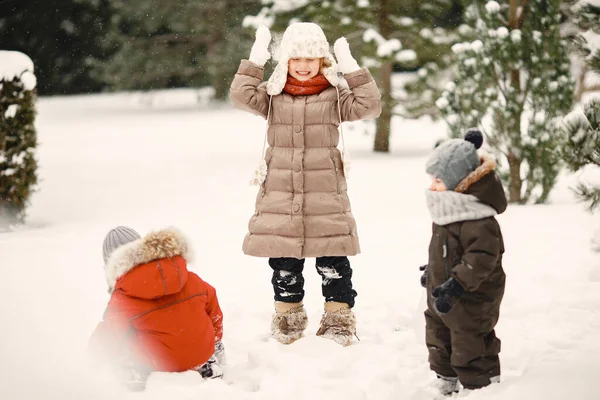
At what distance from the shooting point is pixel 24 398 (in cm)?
312

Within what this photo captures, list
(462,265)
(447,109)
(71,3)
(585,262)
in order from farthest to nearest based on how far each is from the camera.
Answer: (71,3)
(447,109)
(585,262)
(462,265)

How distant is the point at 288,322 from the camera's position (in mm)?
3965

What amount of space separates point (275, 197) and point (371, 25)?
8.10 m

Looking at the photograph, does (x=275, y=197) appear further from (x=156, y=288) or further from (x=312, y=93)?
(x=156, y=288)

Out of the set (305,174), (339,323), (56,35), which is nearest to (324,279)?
(339,323)

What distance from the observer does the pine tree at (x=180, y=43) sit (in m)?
18.8

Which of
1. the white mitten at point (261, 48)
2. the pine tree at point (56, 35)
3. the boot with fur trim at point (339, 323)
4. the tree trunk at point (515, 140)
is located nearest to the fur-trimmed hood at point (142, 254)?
the boot with fur trim at point (339, 323)

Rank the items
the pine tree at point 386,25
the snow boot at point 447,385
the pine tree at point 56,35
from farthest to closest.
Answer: the pine tree at point 56,35 → the pine tree at point 386,25 → the snow boot at point 447,385

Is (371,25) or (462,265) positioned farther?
(371,25)

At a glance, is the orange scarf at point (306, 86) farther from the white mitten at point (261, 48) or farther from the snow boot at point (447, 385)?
the snow boot at point (447, 385)

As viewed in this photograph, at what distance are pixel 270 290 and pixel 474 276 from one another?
241 cm

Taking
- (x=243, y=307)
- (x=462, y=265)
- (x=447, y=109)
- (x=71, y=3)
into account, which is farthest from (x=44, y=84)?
(x=462, y=265)

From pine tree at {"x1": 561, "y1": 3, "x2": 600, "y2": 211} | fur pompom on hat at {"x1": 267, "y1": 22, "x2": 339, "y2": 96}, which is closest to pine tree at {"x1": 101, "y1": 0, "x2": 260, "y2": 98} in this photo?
fur pompom on hat at {"x1": 267, "y1": 22, "x2": 339, "y2": 96}

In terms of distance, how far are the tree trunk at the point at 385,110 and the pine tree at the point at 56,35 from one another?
1181 centimetres
